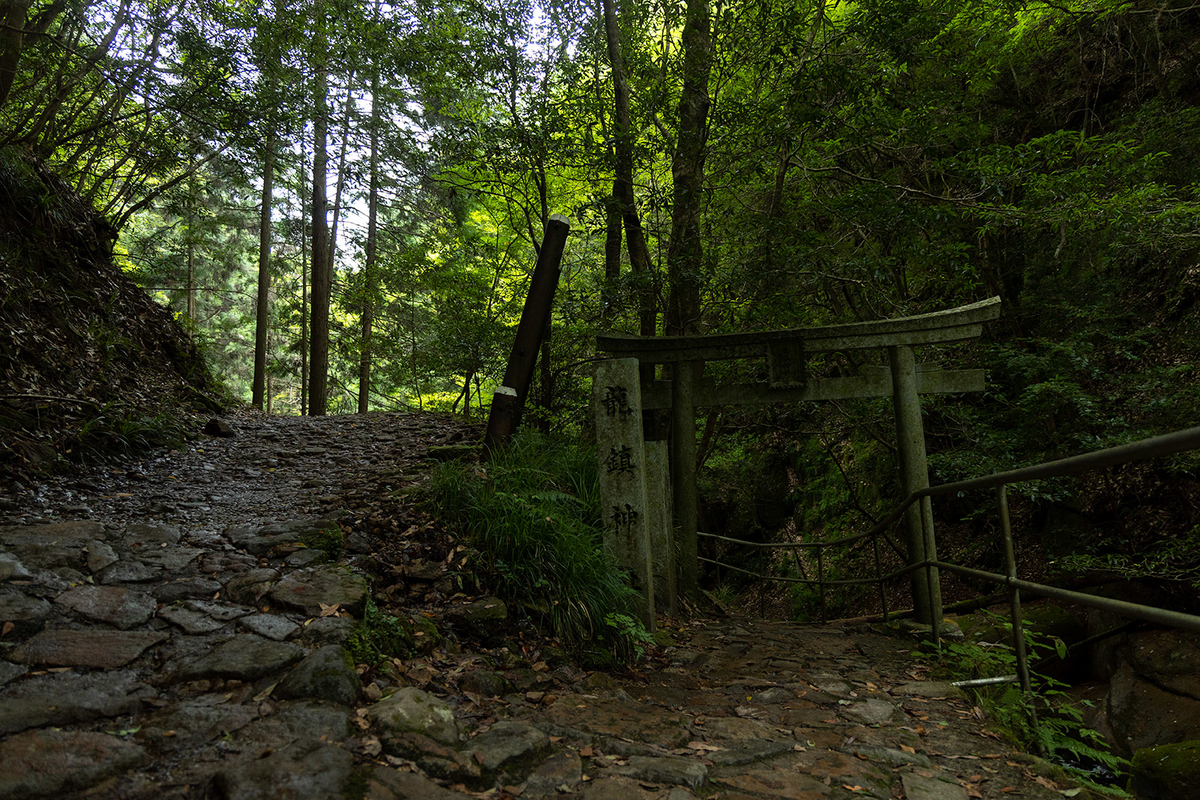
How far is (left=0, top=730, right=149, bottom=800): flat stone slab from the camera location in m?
1.68

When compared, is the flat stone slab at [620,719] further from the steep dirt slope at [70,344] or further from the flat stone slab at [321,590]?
the steep dirt slope at [70,344]

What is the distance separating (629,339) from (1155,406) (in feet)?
15.3

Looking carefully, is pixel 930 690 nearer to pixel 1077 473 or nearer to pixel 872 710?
pixel 872 710

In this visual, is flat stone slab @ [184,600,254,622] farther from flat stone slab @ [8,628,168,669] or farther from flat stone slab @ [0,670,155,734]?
flat stone slab @ [0,670,155,734]

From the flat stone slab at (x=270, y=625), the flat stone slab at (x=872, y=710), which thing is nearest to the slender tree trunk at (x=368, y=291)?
the flat stone slab at (x=270, y=625)

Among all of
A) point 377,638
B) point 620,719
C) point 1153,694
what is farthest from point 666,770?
point 1153,694

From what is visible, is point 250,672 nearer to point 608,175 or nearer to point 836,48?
point 608,175

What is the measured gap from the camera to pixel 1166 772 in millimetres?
4113

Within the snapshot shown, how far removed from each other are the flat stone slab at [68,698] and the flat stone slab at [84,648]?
0.37ft

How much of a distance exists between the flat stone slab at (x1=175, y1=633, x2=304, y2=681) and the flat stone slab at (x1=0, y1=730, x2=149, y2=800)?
517 millimetres

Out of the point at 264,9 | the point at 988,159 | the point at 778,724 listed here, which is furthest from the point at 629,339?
the point at 264,9

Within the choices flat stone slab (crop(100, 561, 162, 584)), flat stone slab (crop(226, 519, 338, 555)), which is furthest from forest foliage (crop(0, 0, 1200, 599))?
flat stone slab (crop(100, 561, 162, 584))

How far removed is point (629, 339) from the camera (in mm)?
5273

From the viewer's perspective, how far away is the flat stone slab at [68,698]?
199 centimetres
